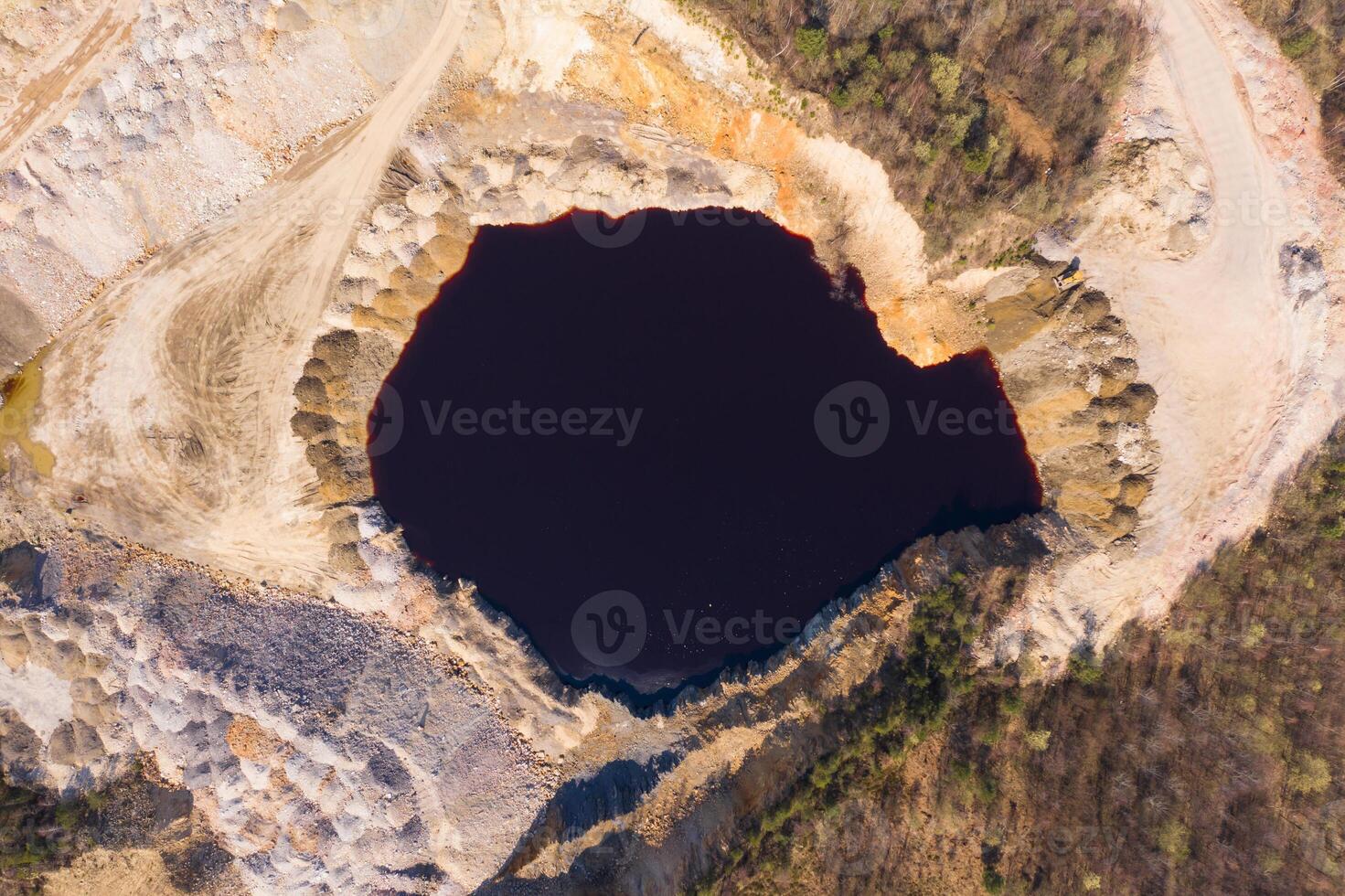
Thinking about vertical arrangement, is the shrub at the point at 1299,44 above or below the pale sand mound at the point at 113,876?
above

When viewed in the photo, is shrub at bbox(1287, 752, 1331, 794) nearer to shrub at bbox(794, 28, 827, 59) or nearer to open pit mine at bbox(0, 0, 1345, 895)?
open pit mine at bbox(0, 0, 1345, 895)

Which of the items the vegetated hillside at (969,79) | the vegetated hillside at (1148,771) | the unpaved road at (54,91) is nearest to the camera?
the vegetated hillside at (1148,771)

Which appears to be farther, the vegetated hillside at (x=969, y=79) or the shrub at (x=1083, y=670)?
the shrub at (x=1083, y=670)

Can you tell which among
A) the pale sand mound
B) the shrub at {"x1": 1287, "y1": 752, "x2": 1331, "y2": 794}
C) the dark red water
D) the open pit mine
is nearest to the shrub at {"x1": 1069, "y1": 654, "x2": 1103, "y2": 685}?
the open pit mine

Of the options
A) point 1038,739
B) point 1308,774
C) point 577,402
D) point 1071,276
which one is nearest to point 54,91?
point 577,402

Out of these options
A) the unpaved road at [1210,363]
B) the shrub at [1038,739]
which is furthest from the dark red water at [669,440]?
the shrub at [1038,739]

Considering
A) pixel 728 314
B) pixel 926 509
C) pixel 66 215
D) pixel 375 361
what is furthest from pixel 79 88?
pixel 926 509

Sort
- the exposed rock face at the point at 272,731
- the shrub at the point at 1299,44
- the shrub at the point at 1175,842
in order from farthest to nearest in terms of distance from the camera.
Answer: the exposed rock face at the point at 272,731, the shrub at the point at 1299,44, the shrub at the point at 1175,842

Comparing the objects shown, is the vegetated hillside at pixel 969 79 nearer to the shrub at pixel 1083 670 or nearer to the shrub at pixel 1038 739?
the shrub at pixel 1083 670

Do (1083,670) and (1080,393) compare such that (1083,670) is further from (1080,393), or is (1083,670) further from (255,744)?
(255,744)
